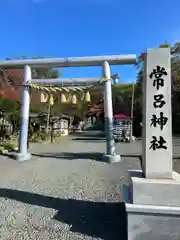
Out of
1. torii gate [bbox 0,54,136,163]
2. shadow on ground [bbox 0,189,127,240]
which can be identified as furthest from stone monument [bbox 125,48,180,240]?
torii gate [bbox 0,54,136,163]

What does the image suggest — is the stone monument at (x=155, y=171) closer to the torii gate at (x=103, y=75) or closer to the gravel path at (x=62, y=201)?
the gravel path at (x=62, y=201)

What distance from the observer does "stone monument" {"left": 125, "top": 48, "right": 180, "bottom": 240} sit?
443 cm

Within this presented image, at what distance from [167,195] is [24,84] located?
790cm

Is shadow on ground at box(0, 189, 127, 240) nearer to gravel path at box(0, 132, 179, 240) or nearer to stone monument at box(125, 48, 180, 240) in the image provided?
gravel path at box(0, 132, 179, 240)

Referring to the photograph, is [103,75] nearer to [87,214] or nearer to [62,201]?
[62,201]

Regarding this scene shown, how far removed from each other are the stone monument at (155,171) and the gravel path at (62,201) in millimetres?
513

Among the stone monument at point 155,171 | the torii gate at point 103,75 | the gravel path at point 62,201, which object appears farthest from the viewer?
the torii gate at point 103,75

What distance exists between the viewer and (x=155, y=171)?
Result: 16.0 ft

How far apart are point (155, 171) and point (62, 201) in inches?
87.7

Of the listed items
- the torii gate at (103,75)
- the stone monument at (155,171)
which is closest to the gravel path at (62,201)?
the stone monument at (155,171)

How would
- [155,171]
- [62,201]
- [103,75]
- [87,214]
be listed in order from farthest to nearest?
1. [103,75]
2. [62,201]
3. [87,214]
4. [155,171]

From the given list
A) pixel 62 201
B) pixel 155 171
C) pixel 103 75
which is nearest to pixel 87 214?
pixel 62 201

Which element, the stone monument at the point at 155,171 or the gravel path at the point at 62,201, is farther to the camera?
the gravel path at the point at 62,201

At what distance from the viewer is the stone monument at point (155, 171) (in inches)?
174
